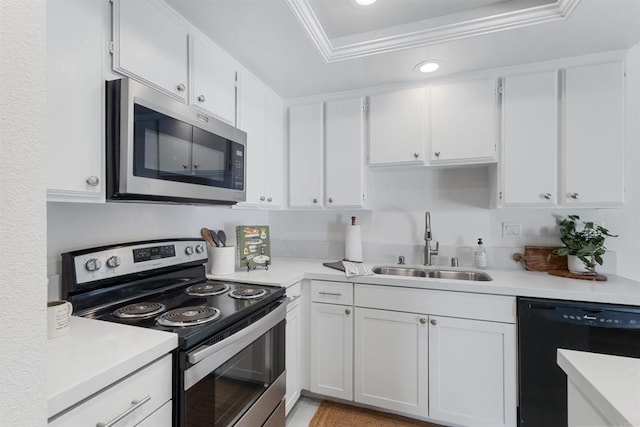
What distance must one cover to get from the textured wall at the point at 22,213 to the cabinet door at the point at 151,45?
0.72 meters

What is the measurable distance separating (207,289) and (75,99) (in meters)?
0.99

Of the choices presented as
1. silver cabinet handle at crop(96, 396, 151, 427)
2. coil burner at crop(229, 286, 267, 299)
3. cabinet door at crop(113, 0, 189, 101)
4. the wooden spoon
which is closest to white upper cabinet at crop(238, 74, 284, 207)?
the wooden spoon

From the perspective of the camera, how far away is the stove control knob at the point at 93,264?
3.99 feet

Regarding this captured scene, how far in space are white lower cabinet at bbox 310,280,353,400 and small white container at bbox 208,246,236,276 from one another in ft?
1.84

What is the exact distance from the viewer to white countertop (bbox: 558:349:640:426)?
54cm

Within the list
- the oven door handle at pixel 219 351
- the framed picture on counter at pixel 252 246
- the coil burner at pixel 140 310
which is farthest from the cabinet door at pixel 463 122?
the coil burner at pixel 140 310

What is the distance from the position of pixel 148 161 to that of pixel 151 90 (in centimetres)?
28

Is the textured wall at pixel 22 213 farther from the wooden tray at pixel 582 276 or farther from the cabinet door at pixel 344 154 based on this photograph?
the wooden tray at pixel 582 276

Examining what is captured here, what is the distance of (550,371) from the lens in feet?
5.05

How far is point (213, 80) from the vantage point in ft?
5.41

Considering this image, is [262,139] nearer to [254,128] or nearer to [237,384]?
[254,128]

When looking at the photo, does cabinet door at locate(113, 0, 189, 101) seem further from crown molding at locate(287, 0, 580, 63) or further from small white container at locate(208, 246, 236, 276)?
small white container at locate(208, 246, 236, 276)

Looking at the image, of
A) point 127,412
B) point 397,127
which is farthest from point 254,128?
point 127,412

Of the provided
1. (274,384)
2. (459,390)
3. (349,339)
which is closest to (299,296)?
(349,339)
